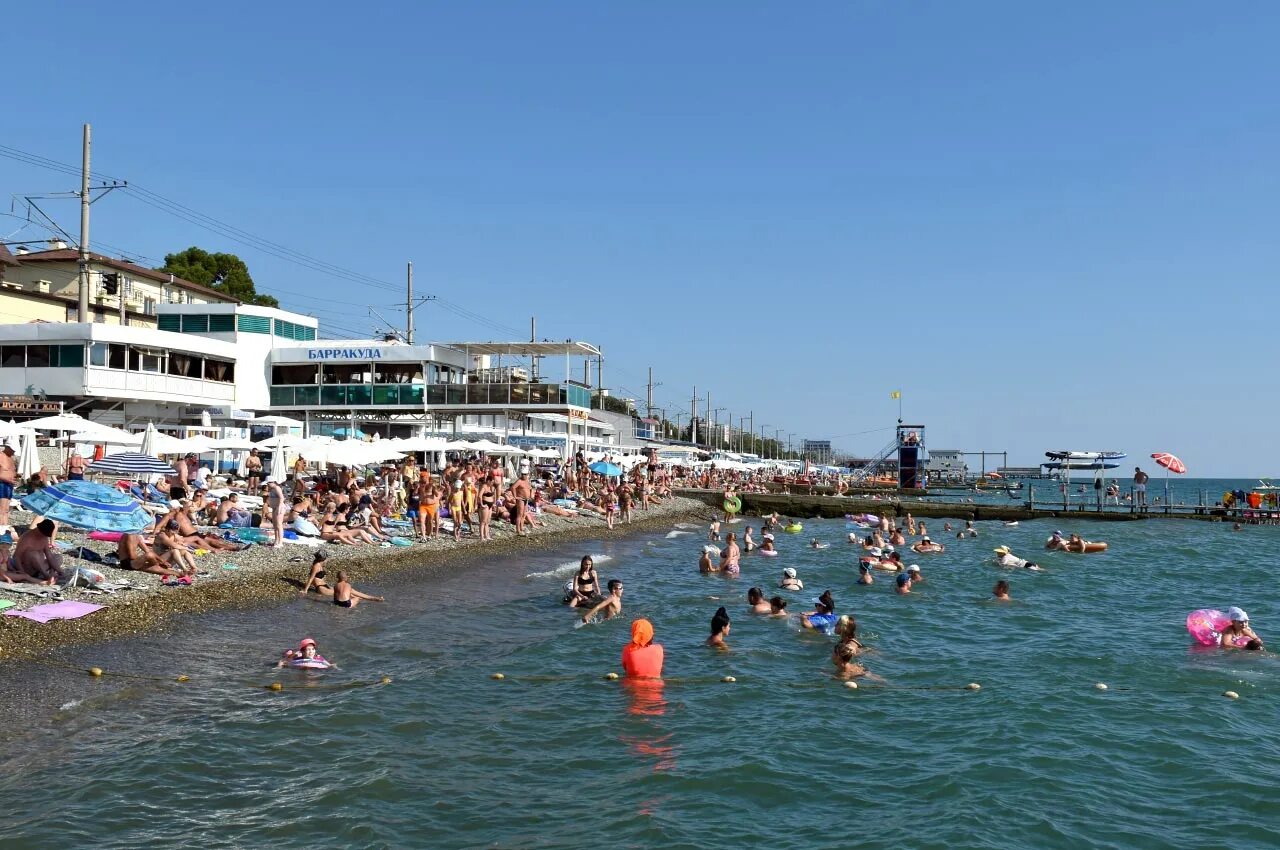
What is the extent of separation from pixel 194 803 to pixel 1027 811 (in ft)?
23.2

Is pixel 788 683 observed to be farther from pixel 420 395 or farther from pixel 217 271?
pixel 217 271

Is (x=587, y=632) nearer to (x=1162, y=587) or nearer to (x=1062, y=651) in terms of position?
(x=1062, y=651)

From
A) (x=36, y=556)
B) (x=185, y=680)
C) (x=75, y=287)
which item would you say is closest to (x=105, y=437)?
(x=36, y=556)

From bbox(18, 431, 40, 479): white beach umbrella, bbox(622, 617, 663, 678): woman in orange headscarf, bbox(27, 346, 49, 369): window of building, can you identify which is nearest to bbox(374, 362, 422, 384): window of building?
bbox(27, 346, 49, 369): window of building

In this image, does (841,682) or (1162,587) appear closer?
(841,682)

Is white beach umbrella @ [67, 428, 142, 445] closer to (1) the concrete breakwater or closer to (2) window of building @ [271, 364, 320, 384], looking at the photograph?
(2) window of building @ [271, 364, 320, 384]

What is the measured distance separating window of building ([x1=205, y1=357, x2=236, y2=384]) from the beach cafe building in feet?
0.14

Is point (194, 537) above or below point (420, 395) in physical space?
below

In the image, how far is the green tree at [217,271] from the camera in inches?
2677

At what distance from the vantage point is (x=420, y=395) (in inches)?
1606

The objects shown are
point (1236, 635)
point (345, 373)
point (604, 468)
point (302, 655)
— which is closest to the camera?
point (302, 655)

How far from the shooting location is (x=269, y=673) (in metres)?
11.9

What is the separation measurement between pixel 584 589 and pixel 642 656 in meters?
5.56

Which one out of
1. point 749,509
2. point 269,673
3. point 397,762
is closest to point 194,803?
point 397,762
